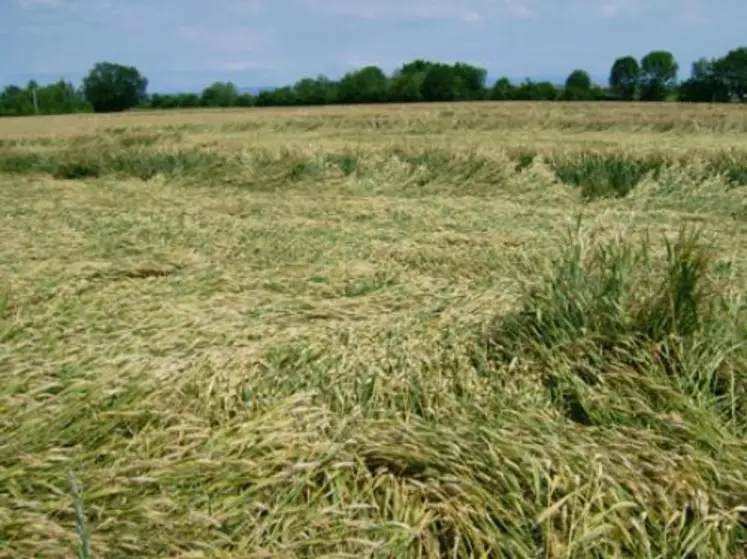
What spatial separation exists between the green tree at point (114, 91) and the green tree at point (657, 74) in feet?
208

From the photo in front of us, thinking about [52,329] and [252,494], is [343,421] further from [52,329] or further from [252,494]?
[52,329]

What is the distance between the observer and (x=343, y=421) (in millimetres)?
2514

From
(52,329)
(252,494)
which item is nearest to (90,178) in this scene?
(52,329)

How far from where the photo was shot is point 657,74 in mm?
72438

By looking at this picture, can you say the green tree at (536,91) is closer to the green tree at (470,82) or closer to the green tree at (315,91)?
the green tree at (470,82)

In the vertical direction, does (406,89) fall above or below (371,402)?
above

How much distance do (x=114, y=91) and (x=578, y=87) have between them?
59.6m

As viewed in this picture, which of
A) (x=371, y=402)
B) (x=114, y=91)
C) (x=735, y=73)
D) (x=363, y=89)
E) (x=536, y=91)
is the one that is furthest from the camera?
(x=114, y=91)

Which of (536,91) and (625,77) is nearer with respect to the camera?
(536,91)

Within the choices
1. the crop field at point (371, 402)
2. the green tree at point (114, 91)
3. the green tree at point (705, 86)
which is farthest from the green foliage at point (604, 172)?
the green tree at point (114, 91)

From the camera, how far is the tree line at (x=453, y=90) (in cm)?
6038

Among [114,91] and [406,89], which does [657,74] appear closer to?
[406,89]

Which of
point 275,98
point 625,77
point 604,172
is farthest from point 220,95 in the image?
point 604,172

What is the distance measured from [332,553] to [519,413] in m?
0.97
